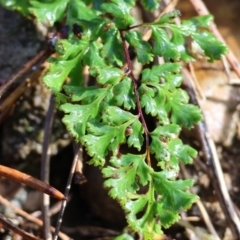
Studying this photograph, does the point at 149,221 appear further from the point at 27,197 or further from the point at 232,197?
the point at 27,197

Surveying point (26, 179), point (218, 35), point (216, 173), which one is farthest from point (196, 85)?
point (26, 179)

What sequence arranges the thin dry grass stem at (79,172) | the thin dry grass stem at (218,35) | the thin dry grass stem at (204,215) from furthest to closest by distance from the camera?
the thin dry grass stem at (218,35)
the thin dry grass stem at (204,215)
the thin dry grass stem at (79,172)

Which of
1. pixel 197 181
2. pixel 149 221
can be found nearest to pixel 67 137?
pixel 197 181

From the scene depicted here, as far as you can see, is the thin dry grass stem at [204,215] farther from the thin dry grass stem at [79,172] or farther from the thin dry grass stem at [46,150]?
the thin dry grass stem at [46,150]

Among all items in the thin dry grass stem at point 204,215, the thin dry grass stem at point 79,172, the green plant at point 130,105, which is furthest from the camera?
the thin dry grass stem at point 204,215

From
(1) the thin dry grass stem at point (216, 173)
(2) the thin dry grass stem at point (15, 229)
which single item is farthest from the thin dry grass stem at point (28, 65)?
(1) the thin dry grass stem at point (216, 173)

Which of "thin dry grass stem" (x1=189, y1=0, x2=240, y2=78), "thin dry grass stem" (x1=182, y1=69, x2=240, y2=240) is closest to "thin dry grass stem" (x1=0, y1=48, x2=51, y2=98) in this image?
"thin dry grass stem" (x1=182, y1=69, x2=240, y2=240)

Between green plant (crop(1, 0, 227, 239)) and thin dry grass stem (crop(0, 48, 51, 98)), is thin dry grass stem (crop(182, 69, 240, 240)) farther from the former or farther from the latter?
thin dry grass stem (crop(0, 48, 51, 98))
